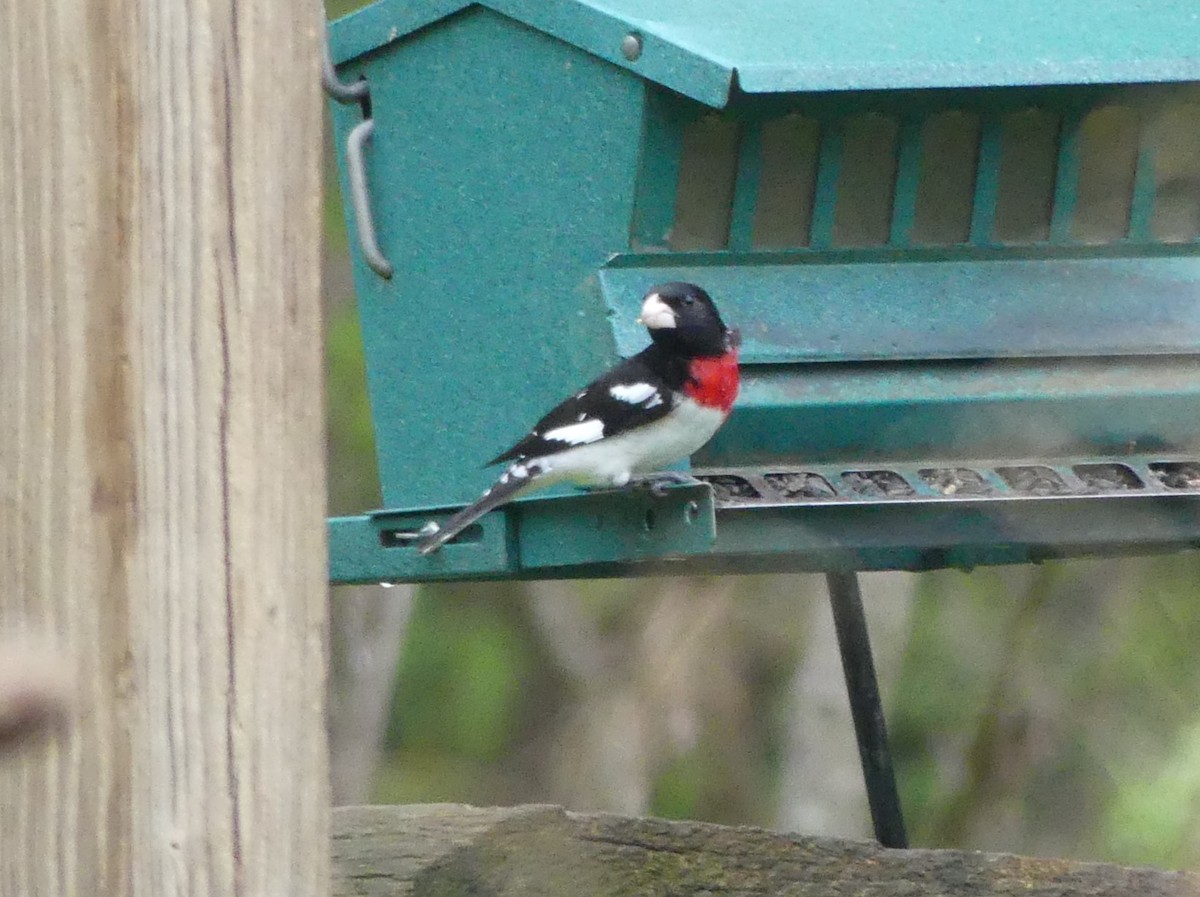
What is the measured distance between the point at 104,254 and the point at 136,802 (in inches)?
18.2

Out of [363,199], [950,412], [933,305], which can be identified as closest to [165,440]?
[950,412]

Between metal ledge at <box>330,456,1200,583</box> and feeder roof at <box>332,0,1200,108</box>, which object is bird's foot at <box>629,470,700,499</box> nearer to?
metal ledge at <box>330,456,1200,583</box>

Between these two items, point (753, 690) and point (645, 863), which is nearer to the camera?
point (645, 863)

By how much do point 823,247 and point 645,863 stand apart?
1.15 m

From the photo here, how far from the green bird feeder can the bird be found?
5 centimetres

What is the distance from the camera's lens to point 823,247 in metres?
3.64

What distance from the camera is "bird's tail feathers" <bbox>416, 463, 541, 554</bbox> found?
3506 millimetres

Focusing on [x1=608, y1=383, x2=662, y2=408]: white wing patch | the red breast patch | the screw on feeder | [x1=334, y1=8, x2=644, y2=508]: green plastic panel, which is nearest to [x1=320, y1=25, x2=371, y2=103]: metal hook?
[x1=334, y1=8, x2=644, y2=508]: green plastic panel

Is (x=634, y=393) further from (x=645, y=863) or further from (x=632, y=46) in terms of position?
(x=645, y=863)

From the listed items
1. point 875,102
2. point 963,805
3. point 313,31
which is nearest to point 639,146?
point 875,102

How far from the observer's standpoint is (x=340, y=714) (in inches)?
411

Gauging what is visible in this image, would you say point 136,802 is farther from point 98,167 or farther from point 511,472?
point 511,472

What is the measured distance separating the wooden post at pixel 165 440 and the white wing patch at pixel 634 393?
5.87 feet

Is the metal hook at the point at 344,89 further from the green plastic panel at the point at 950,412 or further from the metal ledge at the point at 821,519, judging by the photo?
the green plastic panel at the point at 950,412
